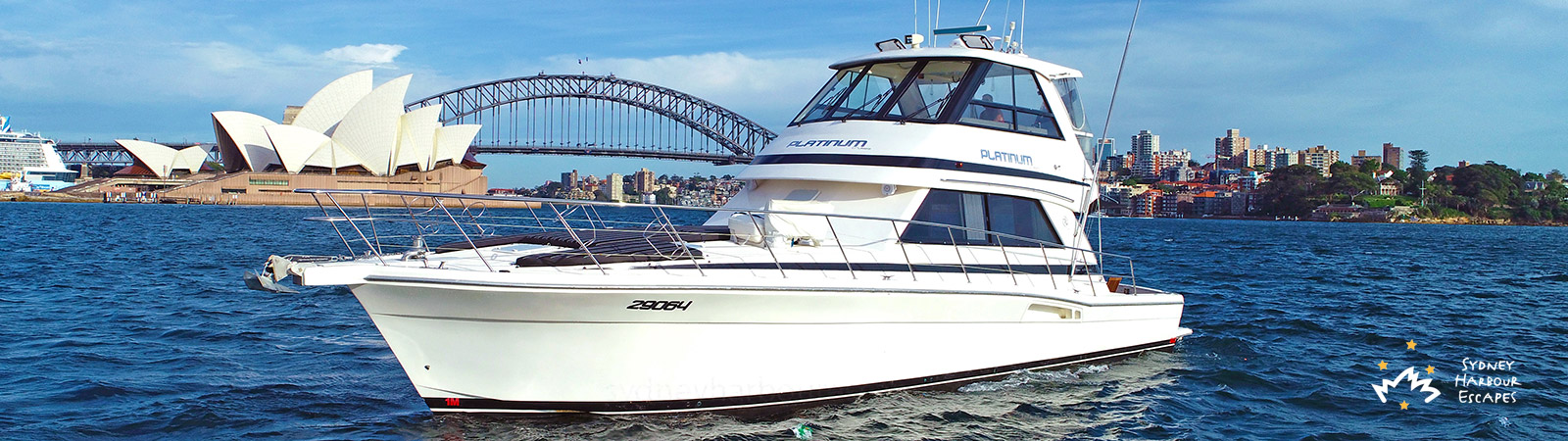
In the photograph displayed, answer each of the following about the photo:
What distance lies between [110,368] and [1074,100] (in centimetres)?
978

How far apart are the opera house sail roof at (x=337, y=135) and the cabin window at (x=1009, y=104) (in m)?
71.8

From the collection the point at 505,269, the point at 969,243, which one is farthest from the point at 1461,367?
the point at 505,269

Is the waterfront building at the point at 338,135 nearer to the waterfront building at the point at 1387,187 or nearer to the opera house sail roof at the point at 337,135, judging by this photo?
the opera house sail roof at the point at 337,135

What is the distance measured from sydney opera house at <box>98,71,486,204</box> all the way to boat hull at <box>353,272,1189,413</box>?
73.2m

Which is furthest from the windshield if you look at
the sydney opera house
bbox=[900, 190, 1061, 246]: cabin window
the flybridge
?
the sydney opera house

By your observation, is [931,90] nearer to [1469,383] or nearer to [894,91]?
[894,91]

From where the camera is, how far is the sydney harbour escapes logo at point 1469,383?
29.8 feet

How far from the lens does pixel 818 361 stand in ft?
24.0

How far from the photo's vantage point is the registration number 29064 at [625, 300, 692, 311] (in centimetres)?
652

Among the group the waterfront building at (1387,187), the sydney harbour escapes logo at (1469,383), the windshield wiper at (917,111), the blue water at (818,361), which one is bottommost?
the sydney harbour escapes logo at (1469,383)

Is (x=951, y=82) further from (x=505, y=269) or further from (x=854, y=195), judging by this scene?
(x=505, y=269)

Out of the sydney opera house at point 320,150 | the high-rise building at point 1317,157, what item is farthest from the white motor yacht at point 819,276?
the high-rise building at point 1317,157

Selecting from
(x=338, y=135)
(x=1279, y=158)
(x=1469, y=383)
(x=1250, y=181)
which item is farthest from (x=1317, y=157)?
(x=1469, y=383)

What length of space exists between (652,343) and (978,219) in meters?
3.71
